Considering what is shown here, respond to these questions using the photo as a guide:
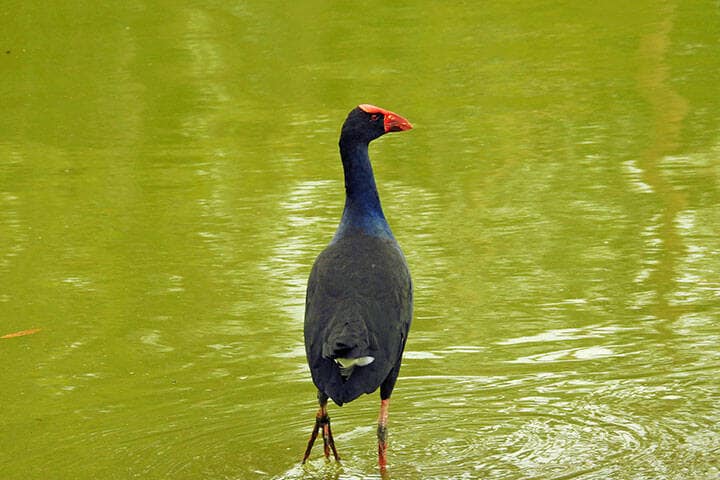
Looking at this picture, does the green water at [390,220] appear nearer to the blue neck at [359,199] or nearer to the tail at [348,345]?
the tail at [348,345]

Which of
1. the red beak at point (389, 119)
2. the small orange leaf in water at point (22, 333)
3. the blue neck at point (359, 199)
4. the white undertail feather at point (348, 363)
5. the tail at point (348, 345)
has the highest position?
the red beak at point (389, 119)

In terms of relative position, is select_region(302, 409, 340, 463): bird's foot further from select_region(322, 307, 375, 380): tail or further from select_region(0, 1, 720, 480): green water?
select_region(322, 307, 375, 380): tail

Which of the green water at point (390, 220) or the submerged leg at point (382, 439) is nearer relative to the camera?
the submerged leg at point (382, 439)

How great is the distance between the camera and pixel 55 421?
6.49m

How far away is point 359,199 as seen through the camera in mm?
6305

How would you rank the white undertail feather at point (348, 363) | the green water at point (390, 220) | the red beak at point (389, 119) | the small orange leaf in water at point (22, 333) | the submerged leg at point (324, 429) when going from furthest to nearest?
the small orange leaf in water at point (22, 333) < the red beak at point (389, 119) < the green water at point (390, 220) < the submerged leg at point (324, 429) < the white undertail feather at point (348, 363)

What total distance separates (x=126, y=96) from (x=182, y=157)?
6.53 feet

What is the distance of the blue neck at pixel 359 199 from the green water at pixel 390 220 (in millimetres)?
792

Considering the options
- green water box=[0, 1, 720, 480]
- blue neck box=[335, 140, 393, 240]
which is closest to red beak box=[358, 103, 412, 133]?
blue neck box=[335, 140, 393, 240]

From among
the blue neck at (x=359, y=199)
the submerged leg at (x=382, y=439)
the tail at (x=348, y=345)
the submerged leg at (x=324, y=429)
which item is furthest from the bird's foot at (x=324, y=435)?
the blue neck at (x=359, y=199)

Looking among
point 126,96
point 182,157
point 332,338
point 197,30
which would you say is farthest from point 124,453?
point 197,30

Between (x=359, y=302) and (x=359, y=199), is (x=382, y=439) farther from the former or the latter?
(x=359, y=199)

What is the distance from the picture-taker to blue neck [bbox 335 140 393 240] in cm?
628

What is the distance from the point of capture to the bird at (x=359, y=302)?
5523 millimetres
